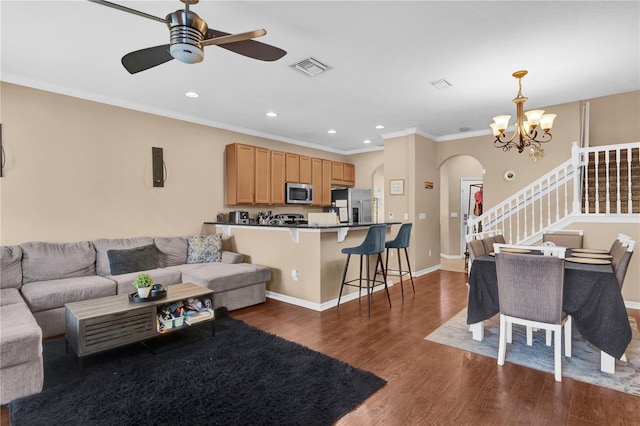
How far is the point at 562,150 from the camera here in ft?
15.6

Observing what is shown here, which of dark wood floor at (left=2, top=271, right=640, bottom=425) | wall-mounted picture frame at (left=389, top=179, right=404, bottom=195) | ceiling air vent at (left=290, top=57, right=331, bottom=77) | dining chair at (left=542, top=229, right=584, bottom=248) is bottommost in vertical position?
dark wood floor at (left=2, top=271, right=640, bottom=425)

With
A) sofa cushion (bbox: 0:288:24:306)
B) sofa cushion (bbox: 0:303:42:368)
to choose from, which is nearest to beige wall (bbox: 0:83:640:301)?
sofa cushion (bbox: 0:288:24:306)

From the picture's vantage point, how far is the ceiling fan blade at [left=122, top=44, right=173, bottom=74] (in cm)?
210

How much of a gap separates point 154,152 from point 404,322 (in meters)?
4.06

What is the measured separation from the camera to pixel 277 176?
595 centimetres

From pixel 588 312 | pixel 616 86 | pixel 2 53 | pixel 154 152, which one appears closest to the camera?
pixel 588 312

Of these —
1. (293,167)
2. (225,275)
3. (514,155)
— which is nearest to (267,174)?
(293,167)

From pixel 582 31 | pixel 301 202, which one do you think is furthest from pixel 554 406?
pixel 301 202

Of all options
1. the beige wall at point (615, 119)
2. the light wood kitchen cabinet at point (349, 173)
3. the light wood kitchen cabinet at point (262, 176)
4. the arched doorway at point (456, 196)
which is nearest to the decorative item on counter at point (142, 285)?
the light wood kitchen cabinet at point (262, 176)

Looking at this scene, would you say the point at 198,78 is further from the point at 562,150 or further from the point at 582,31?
the point at 562,150

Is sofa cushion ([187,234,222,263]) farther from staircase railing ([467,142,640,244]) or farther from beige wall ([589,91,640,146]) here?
beige wall ([589,91,640,146])

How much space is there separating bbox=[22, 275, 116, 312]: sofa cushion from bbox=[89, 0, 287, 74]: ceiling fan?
90.4 inches

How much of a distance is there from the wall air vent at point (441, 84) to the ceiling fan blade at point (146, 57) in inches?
112

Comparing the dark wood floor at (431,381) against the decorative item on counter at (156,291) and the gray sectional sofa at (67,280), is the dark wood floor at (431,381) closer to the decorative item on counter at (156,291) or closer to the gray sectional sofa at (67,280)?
the gray sectional sofa at (67,280)
